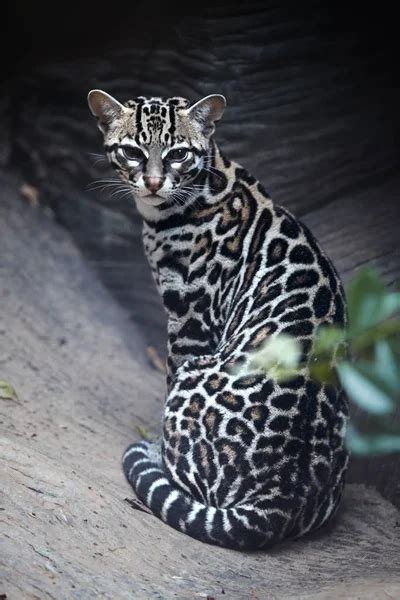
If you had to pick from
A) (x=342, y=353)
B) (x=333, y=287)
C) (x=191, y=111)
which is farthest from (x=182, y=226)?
(x=342, y=353)

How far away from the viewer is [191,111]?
214 inches

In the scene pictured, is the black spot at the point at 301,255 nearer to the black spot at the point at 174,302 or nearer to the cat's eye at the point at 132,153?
the black spot at the point at 174,302

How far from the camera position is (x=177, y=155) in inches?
210

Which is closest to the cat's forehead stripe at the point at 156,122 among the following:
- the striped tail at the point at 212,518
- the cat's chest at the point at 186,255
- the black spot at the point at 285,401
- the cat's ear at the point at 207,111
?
the cat's ear at the point at 207,111

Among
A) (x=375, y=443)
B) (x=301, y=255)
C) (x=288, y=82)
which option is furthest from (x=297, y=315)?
(x=375, y=443)

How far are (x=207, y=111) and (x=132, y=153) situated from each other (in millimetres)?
593

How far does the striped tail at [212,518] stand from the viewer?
4805mm

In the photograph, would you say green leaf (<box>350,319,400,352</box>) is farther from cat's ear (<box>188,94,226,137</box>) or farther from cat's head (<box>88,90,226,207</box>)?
cat's ear (<box>188,94,226,137</box>)

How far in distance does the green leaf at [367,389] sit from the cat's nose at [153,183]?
3.35 meters

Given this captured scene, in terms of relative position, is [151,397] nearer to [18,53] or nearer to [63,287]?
[63,287]

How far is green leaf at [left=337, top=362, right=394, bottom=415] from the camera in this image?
198cm

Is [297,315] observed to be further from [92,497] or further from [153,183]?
[92,497]

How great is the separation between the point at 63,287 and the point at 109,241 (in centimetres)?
66

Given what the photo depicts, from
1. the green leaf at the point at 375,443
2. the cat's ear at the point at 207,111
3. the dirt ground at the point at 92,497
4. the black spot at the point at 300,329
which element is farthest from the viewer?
the cat's ear at the point at 207,111
